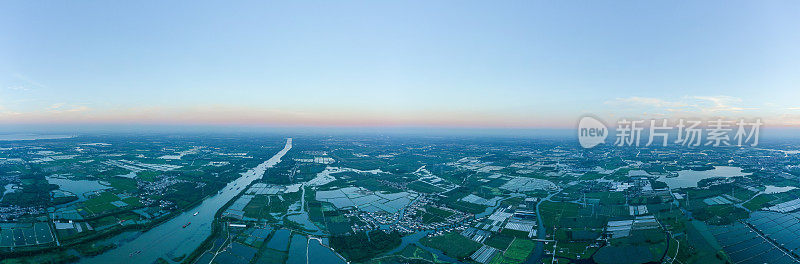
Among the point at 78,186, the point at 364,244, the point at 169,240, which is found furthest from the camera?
the point at 78,186

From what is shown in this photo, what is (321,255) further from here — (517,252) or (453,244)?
(517,252)

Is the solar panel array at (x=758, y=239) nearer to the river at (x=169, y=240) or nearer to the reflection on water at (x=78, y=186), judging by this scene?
the river at (x=169, y=240)

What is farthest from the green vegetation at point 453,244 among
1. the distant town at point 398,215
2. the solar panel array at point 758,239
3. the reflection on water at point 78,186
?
the reflection on water at point 78,186

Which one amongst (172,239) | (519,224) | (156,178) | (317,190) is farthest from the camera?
(156,178)

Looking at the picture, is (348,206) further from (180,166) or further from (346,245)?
(180,166)

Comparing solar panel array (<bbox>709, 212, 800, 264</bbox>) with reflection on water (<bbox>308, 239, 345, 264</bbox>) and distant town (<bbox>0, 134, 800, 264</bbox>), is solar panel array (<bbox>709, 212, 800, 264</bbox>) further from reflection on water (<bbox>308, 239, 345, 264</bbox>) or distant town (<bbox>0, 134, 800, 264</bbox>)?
reflection on water (<bbox>308, 239, 345, 264</bbox>)

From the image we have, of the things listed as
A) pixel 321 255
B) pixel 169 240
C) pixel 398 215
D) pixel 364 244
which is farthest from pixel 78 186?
pixel 364 244

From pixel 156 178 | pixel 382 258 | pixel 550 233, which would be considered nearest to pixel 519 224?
pixel 550 233

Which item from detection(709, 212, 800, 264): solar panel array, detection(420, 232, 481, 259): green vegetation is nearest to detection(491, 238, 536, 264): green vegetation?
detection(420, 232, 481, 259): green vegetation

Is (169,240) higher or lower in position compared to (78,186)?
lower

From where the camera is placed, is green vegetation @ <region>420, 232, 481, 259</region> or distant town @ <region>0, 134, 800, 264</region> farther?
distant town @ <region>0, 134, 800, 264</region>

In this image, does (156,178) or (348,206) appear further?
(156,178)
